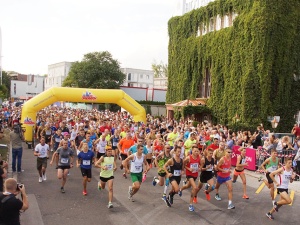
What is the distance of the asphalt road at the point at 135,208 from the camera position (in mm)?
9047

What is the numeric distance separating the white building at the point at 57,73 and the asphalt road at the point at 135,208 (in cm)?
9166

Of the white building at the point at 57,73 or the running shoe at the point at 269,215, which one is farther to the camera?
the white building at the point at 57,73

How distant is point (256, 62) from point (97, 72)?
122ft

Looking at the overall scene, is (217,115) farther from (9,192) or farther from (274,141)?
(9,192)

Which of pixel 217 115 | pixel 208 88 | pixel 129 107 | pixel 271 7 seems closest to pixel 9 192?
pixel 129 107

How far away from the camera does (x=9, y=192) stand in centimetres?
569

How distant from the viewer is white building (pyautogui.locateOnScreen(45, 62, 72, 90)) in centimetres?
10206

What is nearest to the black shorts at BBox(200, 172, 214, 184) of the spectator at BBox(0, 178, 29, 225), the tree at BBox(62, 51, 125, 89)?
the spectator at BBox(0, 178, 29, 225)

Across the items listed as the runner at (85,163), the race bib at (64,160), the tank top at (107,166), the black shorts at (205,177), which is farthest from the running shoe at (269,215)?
the race bib at (64,160)

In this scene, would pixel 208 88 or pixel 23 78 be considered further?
pixel 23 78

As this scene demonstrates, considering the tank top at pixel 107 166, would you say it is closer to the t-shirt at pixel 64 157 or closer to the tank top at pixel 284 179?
the t-shirt at pixel 64 157

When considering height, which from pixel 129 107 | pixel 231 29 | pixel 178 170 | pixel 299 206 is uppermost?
pixel 231 29

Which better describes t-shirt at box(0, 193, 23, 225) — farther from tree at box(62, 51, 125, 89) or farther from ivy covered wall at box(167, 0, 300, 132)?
tree at box(62, 51, 125, 89)

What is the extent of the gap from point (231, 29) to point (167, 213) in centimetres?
2189
